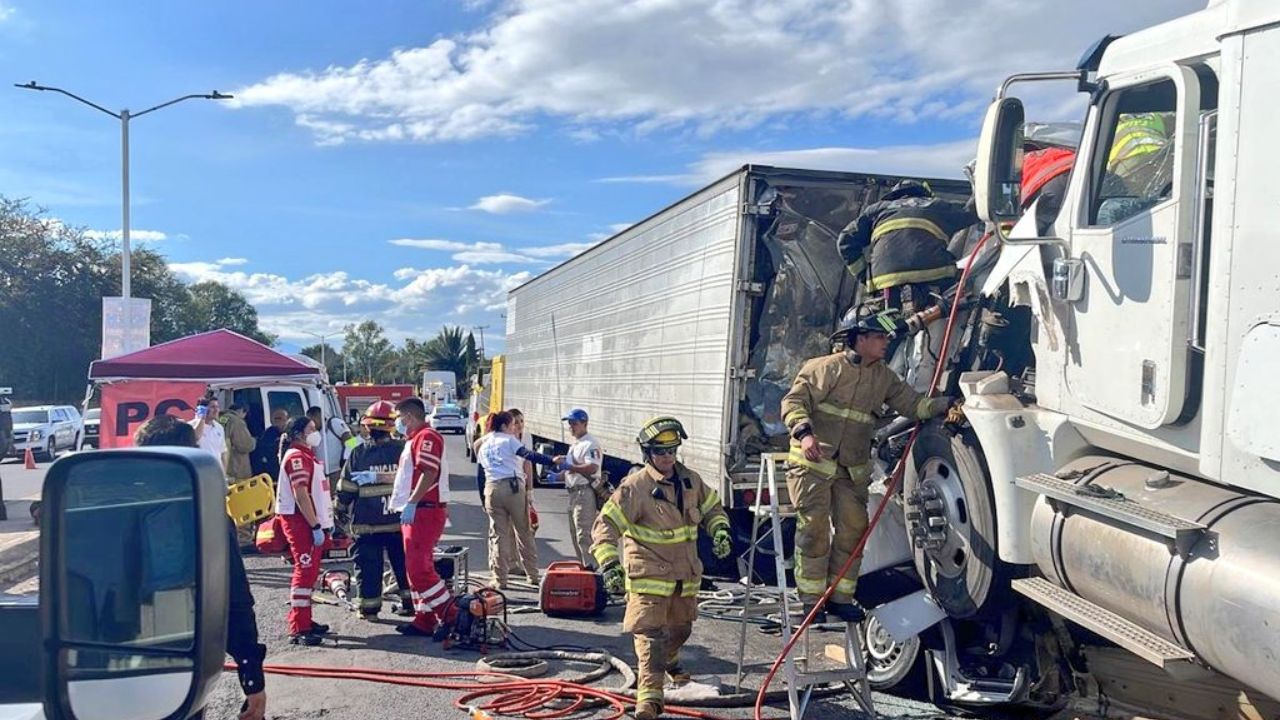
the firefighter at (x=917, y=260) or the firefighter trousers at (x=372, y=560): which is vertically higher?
the firefighter at (x=917, y=260)

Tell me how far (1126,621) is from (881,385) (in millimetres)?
2161

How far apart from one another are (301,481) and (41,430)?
854 inches

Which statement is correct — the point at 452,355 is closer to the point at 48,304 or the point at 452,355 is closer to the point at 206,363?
the point at 48,304

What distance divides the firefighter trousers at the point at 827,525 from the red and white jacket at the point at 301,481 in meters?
3.92

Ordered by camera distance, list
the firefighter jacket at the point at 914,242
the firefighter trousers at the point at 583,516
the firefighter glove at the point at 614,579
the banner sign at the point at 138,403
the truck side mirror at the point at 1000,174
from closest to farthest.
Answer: the truck side mirror at the point at 1000,174 < the firefighter jacket at the point at 914,242 < the firefighter glove at the point at 614,579 < the firefighter trousers at the point at 583,516 < the banner sign at the point at 138,403

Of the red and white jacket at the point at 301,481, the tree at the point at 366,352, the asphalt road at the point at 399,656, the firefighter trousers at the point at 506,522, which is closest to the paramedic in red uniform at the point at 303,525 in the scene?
the red and white jacket at the point at 301,481

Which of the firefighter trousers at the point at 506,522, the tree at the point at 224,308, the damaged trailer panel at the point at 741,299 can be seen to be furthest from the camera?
the tree at the point at 224,308

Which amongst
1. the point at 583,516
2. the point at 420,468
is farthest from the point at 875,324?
the point at 583,516

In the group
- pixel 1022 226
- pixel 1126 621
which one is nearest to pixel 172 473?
pixel 1126 621

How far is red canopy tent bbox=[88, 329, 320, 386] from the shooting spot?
11539 millimetres

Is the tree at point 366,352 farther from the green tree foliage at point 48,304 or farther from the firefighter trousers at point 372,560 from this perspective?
the firefighter trousers at point 372,560

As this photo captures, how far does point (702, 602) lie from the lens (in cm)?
905

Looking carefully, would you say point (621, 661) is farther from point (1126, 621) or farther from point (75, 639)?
point (75, 639)

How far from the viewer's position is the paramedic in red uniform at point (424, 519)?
310 inches
